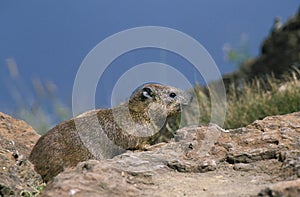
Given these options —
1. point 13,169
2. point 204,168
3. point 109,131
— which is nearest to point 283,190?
point 204,168

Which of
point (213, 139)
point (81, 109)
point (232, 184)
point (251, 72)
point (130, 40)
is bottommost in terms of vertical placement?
point (232, 184)

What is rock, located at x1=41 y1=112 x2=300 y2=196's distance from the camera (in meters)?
3.30

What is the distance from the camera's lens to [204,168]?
3.95 meters

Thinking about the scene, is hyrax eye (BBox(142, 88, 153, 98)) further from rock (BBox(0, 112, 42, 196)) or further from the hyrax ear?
rock (BBox(0, 112, 42, 196))

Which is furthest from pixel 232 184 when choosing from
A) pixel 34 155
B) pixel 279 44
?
pixel 279 44

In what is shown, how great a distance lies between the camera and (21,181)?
4453mm

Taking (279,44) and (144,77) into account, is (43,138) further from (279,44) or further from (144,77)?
(279,44)

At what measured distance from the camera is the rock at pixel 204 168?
3305mm

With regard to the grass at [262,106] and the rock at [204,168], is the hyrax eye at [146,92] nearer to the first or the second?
the rock at [204,168]

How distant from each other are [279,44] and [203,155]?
8.60 metres

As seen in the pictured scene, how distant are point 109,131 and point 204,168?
172cm

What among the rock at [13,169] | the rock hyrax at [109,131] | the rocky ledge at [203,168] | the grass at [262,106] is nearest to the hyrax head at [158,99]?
the rock hyrax at [109,131]

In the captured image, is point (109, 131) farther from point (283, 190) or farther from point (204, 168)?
point (283, 190)

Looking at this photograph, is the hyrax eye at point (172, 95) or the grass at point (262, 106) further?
the grass at point (262, 106)
